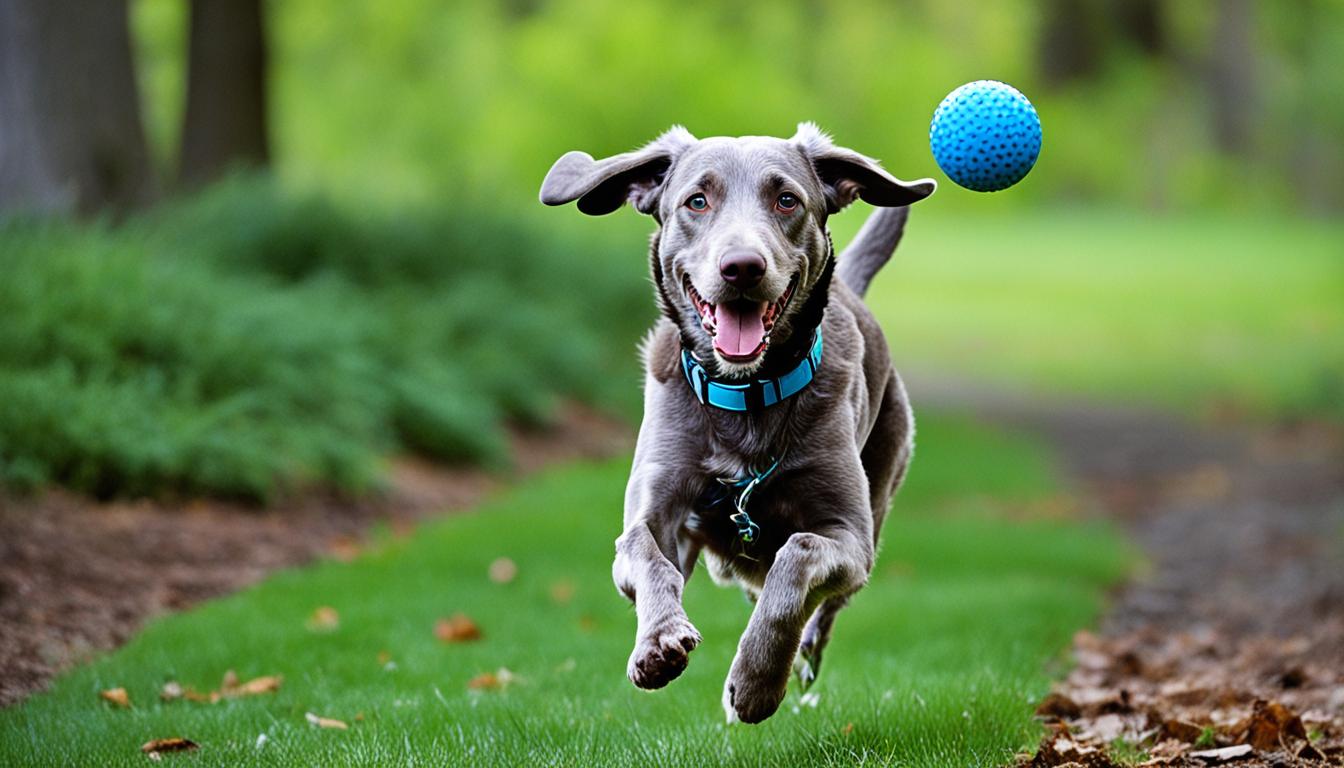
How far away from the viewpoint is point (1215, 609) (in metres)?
9.34

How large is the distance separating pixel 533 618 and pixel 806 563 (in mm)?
3417

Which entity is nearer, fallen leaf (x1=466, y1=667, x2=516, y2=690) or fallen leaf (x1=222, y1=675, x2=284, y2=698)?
fallen leaf (x1=222, y1=675, x2=284, y2=698)

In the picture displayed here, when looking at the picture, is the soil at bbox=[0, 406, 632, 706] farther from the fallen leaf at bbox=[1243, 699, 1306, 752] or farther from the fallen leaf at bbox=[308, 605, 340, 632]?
the fallen leaf at bbox=[1243, 699, 1306, 752]

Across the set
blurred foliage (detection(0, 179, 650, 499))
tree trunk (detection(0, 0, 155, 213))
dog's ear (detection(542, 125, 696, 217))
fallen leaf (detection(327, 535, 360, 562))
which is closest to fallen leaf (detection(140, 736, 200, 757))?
dog's ear (detection(542, 125, 696, 217))

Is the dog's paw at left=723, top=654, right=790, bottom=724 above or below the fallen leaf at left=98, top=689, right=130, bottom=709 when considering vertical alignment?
above

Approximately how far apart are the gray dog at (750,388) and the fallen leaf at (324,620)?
8.03ft

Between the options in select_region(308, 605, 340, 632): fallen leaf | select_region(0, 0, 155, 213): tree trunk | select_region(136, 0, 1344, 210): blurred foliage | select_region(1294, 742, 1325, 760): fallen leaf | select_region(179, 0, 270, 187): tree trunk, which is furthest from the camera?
select_region(136, 0, 1344, 210): blurred foliage

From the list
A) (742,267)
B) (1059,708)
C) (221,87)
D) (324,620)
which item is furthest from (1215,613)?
(221,87)

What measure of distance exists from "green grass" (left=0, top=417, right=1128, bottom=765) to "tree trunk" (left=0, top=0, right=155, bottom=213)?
430 cm

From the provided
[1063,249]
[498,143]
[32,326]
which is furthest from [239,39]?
[1063,249]

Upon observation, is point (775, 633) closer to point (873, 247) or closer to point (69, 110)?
point (873, 247)

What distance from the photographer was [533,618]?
7.99 meters

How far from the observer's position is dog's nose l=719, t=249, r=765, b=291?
476cm

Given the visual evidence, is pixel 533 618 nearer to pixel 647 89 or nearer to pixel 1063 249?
pixel 647 89
